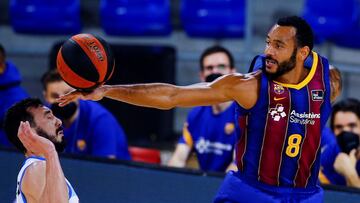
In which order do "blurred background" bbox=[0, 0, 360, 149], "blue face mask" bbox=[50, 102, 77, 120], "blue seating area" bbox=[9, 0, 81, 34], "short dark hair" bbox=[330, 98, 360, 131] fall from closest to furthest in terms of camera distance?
"short dark hair" bbox=[330, 98, 360, 131]
"blue face mask" bbox=[50, 102, 77, 120]
"blurred background" bbox=[0, 0, 360, 149]
"blue seating area" bbox=[9, 0, 81, 34]

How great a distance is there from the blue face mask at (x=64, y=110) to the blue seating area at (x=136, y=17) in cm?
200

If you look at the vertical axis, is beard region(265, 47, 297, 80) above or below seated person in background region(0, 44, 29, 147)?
above

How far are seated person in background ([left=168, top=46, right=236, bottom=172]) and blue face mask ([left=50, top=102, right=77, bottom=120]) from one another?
76 cm

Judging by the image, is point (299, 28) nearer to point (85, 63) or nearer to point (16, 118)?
point (85, 63)

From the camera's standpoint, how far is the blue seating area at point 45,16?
810 cm

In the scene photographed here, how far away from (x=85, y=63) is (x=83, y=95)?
0.48 ft

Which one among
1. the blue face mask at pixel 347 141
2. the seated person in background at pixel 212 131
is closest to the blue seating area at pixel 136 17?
the seated person in background at pixel 212 131

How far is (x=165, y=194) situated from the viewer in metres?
5.45

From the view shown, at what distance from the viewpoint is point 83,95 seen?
13.4 feet

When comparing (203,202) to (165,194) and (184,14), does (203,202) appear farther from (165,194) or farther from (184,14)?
(184,14)

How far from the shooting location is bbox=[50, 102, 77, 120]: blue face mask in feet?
19.8

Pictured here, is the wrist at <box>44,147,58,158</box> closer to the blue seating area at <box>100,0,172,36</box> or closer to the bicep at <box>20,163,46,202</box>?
the bicep at <box>20,163,46,202</box>


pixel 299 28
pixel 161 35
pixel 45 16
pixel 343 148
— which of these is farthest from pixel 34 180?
pixel 45 16

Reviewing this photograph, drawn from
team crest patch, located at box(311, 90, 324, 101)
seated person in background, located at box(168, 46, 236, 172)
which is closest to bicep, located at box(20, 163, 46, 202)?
team crest patch, located at box(311, 90, 324, 101)
